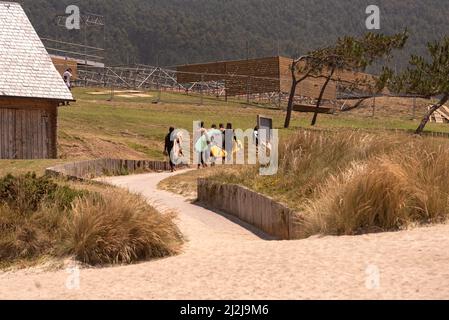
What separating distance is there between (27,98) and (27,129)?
1.46m

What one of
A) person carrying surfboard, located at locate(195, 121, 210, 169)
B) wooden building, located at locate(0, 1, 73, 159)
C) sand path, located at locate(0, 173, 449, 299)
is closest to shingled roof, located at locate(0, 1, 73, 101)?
wooden building, located at locate(0, 1, 73, 159)

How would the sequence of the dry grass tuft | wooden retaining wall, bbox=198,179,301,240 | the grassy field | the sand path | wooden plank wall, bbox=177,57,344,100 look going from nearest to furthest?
the sand path → the dry grass tuft → wooden retaining wall, bbox=198,179,301,240 → the grassy field → wooden plank wall, bbox=177,57,344,100

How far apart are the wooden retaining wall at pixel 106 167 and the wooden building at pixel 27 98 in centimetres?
435

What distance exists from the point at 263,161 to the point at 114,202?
25.3ft

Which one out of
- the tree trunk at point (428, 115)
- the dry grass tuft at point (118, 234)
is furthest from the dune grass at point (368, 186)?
the tree trunk at point (428, 115)

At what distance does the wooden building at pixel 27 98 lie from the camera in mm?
32594

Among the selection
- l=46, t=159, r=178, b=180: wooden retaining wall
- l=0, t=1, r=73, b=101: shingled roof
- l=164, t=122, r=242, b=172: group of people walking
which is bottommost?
l=46, t=159, r=178, b=180: wooden retaining wall

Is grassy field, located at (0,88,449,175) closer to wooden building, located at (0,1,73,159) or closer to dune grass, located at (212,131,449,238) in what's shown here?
wooden building, located at (0,1,73,159)

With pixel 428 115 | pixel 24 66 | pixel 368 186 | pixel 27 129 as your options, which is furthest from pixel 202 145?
pixel 428 115

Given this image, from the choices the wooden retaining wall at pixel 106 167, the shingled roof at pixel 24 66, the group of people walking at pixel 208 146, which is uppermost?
the shingled roof at pixel 24 66

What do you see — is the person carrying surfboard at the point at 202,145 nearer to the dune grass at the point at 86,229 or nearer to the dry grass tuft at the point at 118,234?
the dune grass at the point at 86,229

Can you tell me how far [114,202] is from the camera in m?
13.2

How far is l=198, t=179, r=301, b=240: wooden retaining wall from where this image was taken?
15.1 meters
